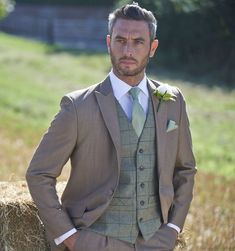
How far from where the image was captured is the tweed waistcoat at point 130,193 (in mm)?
3689

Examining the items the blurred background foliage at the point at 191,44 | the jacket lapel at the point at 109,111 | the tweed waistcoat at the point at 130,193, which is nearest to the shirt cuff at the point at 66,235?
the tweed waistcoat at the point at 130,193

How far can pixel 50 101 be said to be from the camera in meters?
20.5

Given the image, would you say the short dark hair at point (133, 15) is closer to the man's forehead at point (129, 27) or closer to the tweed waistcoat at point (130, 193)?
the man's forehead at point (129, 27)

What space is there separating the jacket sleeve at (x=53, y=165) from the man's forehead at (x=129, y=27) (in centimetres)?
48

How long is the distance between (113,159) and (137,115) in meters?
0.28

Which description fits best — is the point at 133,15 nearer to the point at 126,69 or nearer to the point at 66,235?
the point at 126,69

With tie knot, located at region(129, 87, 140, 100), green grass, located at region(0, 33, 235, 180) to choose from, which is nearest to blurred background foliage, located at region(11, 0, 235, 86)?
green grass, located at region(0, 33, 235, 180)

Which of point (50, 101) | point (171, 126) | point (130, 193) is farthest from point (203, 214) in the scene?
point (50, 101)

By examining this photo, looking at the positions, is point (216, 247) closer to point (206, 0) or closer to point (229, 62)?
point (206, 0)

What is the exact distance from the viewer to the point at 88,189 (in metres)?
3.78

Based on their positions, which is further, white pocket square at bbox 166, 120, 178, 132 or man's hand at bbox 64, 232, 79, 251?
white pocket square at bbox 166, 120, 178, 132

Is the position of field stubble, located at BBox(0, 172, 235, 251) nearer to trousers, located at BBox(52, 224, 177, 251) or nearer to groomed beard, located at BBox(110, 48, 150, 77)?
trousers, located at BBox(52, 224, 177, 251)

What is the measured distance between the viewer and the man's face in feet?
12.0

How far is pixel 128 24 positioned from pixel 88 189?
38.1 inches
